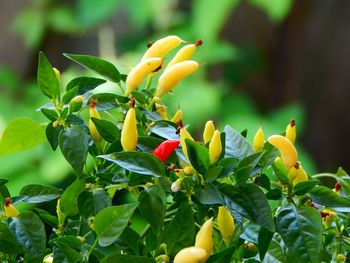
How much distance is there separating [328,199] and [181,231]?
83mm

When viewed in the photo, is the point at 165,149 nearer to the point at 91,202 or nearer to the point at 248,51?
the point at 91,202

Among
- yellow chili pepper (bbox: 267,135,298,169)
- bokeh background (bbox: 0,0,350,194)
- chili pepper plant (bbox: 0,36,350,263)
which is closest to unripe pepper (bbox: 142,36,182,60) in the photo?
chili pepper plant (bbox: 0,36,350,263)

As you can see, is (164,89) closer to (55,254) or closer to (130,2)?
(55,254)

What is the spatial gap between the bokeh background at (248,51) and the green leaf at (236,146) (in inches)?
66.6

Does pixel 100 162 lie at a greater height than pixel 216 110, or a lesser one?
greater

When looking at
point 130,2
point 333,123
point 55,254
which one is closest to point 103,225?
point 55,254

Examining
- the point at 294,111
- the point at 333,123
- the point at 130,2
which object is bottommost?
the point at 333,123

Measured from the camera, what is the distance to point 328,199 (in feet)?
1.43

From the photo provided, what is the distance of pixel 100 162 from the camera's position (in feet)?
1.56

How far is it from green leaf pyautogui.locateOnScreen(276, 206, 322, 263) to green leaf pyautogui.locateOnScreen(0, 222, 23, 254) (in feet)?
0.50

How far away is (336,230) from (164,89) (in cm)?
14

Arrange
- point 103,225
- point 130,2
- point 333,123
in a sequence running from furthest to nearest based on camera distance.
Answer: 1. point 333,123
2. point 130,2
3. point 103,225

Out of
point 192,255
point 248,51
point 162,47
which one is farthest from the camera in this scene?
point 248,51

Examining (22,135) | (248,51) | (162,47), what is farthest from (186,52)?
(248,51)
